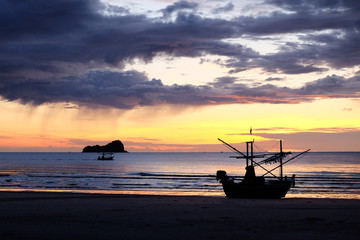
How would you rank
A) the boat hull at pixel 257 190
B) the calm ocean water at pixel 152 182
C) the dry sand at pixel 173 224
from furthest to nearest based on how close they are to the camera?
the calm ocean water at pixel 152 182
the boat hull at pixel 257 190
the dry sand at pixel 173 224

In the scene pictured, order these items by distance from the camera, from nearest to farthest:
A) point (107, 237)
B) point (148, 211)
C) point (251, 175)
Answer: point (107, 237), point (148, 211), point (251, 175)

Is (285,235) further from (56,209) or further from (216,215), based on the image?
(56,209)

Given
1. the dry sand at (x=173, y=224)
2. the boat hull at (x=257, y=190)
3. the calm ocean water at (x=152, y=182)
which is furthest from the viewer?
the calm ocean water at (x=152, y=182)

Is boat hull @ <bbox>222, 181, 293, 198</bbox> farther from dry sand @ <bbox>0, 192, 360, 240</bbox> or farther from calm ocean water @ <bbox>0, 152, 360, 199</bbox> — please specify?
dry sand @ <bbox>0, 192, 360, 240</bbox>

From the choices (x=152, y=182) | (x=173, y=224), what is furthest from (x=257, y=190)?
(x=152, y=182)

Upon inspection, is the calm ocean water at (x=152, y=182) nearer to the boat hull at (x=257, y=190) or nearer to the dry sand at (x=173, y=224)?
the boat hull at (x=257, y=190)

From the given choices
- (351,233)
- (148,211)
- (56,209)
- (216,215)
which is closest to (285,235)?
(351,233)

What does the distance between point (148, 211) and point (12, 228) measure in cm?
683

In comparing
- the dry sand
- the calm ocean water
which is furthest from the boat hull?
the dry sand

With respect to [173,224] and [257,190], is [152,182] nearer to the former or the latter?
[257,190]

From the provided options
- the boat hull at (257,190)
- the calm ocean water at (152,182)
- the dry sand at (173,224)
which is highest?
the dry sand at (173,224)

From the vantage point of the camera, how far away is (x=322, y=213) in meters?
18.1

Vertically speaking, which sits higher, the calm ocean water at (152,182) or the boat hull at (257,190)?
the boat hull at (257,190)

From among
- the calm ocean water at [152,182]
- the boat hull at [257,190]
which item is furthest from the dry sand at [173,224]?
the calm ocean water at [152,182]
